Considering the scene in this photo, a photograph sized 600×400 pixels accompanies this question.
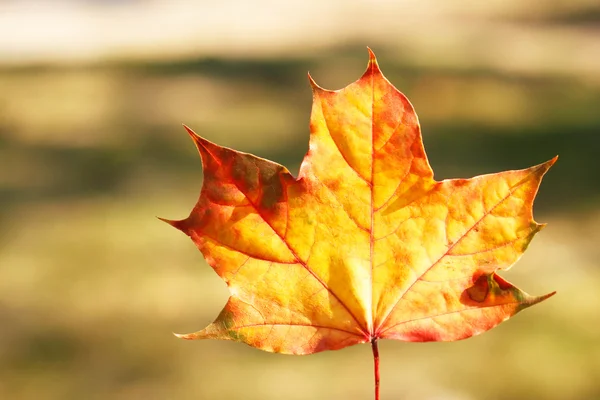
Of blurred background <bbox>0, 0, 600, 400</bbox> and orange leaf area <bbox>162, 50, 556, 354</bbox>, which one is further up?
blurred background <bbox>0, 0, 600, 400</bbox>

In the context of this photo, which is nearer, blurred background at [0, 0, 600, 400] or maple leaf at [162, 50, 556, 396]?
maple leaf at [162, 50, 556, 396]

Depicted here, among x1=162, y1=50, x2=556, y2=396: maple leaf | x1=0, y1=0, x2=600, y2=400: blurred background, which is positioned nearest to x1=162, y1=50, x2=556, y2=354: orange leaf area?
x1=162, y1=50, x2=556, y2=396: maple leaf

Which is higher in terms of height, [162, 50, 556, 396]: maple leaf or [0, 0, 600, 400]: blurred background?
[0, 0, 600, 400]: blurred background

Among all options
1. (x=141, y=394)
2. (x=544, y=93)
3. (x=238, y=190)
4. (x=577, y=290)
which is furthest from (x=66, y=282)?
(x=544, y=93)

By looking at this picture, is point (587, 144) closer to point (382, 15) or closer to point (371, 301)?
point (382, 15)

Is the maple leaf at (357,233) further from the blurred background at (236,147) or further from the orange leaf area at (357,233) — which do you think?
the blurred background at (236,147)

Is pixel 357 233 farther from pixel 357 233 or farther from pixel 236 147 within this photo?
pixel 236 147

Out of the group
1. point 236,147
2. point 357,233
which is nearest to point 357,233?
point 357,233

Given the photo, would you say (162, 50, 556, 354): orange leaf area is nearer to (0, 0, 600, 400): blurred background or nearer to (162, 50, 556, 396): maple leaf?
(162, 50, 556, 396): maple leaf

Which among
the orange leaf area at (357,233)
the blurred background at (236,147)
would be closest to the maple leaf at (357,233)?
the orange leaf area at (357,233)
